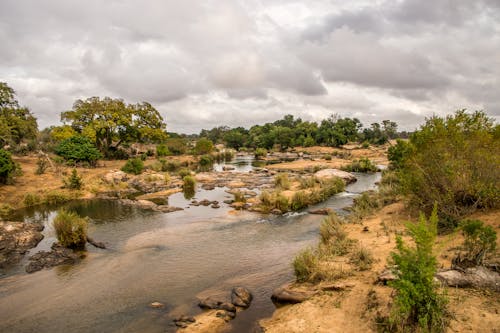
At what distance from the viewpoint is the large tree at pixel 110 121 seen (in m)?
52.1

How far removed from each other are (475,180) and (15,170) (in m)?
37.3

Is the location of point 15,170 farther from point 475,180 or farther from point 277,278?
point 475,180

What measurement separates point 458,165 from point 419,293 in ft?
27.4

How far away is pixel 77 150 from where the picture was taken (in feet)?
144

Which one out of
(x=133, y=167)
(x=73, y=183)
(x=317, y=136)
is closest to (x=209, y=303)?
(x=73, y=183)

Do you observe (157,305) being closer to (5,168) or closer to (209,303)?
(209,303)

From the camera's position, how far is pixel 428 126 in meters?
15.5

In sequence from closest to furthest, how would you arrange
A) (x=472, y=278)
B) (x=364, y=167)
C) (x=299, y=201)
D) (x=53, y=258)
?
1. (x=472, y=278)
2. (x=53, y=258)
3. (x=299, y=201)
4. (x=364, y=167)

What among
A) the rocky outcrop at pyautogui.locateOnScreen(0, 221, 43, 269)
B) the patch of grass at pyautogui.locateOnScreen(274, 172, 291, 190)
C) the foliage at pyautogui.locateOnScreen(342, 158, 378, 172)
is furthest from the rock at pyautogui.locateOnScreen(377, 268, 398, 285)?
the foliage at pyautogui.locateOnScreen(342, 158, 378, 172)

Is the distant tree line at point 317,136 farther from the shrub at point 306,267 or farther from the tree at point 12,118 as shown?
the shrub at point 306,267

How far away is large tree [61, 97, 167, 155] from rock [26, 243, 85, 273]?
1477 inches

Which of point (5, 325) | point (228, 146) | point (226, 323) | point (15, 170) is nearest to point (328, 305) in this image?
point (226, 323)

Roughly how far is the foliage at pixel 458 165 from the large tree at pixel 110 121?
47.6 metres

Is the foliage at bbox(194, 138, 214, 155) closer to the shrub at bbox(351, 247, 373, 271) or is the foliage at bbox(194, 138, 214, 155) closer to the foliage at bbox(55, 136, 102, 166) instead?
the foliage at bbox(55, 136, 102, 166)
